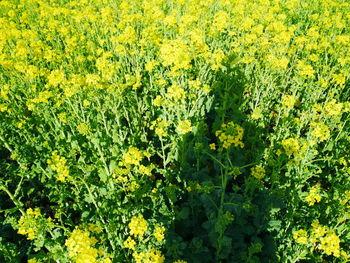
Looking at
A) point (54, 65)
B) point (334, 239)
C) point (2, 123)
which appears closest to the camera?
point (334, 239)

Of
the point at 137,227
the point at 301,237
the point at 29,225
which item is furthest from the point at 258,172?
the point at 29,225

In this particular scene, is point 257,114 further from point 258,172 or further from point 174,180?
point 174,180

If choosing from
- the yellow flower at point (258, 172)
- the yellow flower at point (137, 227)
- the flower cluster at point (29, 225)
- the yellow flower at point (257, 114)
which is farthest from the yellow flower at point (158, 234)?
the yellow flower at point (257, 114)

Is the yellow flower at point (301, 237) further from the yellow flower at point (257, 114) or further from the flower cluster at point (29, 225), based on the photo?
the flower cluster at point (29, 225)

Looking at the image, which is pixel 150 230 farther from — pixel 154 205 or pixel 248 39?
pixel 248 39

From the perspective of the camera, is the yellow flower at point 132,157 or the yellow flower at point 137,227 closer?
the yellow flower at point 137,227

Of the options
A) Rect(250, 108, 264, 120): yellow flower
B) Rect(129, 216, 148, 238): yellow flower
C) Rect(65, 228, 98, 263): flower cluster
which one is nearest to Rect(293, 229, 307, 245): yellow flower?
Rect(129, 216, 148, 238): yellow flower

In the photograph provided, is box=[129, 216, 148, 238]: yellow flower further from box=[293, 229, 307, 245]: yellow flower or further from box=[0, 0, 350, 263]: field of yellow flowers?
box=[293, 229, 307, 245]: yellow flower

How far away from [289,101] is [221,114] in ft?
3.36

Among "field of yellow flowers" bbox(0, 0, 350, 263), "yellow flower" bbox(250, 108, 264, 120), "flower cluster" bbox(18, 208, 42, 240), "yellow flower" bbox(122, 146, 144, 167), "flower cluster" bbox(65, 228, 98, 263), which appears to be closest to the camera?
"flower cluster" bbox(65, 228, 98, 263)

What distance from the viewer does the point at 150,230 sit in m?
2.67

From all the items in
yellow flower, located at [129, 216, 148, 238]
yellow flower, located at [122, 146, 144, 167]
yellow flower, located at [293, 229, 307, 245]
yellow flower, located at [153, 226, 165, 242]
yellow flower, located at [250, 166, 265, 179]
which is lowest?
yellow flower, located at [293, 229, 307, 245]

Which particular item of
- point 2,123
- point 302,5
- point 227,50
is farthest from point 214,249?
point 302,5

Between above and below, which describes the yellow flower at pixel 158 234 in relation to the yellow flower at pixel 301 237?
above
